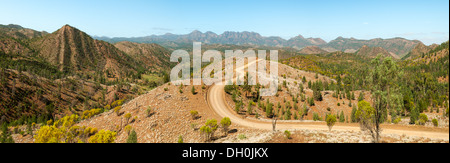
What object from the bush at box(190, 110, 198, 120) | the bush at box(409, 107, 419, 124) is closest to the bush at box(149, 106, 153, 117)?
the bush at box(190, 110, 198, 120)

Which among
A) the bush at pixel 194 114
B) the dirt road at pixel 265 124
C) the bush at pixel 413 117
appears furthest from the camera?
the bush at pixel 413 117

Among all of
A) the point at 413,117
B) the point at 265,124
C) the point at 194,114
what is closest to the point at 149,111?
the point at 194,114

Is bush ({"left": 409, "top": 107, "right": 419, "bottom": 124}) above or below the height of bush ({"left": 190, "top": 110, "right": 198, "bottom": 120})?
below

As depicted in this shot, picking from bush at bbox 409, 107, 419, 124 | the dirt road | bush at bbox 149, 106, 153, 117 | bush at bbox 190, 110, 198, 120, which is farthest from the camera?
bush at bbox 409, 107, 419, 124

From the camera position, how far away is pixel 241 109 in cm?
4953

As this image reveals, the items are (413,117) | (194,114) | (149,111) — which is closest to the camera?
(194,114)

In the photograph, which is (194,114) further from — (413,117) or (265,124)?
(413,117)

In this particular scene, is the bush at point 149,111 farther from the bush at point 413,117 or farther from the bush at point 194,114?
the bush at point 413,117

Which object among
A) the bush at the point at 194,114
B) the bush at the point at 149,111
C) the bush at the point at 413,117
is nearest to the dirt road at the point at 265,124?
the bush at the point at 194,114

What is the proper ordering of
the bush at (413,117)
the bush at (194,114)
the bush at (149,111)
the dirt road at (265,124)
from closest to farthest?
1. the dirt road at (265,124)
2. the bush at (194,114)
3. the bush at (149,111)
4. the bush at (413,117)

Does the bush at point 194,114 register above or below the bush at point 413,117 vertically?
above

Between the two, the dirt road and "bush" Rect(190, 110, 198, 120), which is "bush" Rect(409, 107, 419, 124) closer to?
the dirt road

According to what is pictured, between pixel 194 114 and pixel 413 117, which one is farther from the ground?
pixel 194 114

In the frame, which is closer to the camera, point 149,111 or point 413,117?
point 149,111
